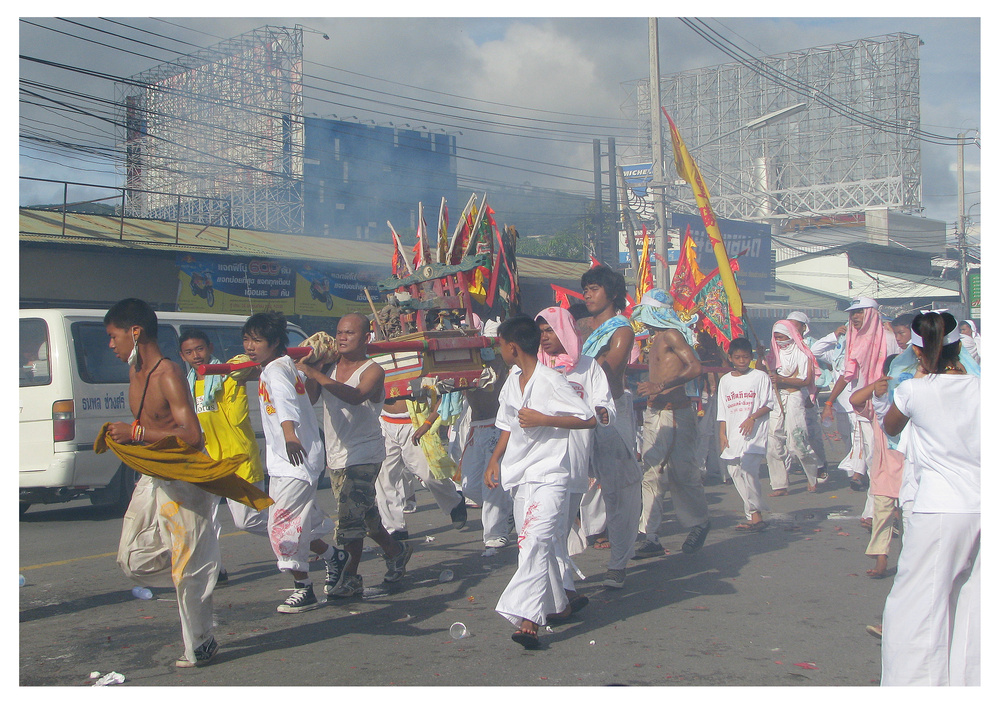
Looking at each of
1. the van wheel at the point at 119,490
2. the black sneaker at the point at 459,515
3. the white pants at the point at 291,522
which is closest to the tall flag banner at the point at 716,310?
the black sneaker at the point at 459,515

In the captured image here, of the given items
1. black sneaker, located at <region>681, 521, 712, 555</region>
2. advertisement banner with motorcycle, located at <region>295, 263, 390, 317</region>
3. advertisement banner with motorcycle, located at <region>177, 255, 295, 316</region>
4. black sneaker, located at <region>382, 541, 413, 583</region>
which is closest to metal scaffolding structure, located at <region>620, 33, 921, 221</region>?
advertisement banner with motorcycle, located at <region>295, 263, 390, 317</region>

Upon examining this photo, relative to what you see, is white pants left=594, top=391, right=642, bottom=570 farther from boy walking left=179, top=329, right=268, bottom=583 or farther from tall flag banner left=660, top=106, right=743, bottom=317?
tall flag banner left=660, top=106, right=743, bottom=317

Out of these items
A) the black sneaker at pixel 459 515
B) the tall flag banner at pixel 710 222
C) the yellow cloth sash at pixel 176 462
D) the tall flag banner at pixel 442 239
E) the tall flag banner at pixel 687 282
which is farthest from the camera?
the tall flag banner at pixel 687 282

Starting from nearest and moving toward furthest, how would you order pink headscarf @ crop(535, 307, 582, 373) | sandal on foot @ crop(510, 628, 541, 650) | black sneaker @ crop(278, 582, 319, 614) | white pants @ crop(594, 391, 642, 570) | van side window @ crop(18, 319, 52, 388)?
sandal on foot @ crop(510, 628, 541, 650) < pink headscarf @ crop(535, 307, 582, 373) < black sneaker @ crop(278, 582, 319, 614) < white pants @ crop(594, 391, 642, 570) < van side window @ crop(18, 319, 52, 388)

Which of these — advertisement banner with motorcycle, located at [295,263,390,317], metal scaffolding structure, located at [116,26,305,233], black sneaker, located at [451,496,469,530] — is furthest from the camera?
advertisement banner with motorcycle, located at [295,263,390,317]

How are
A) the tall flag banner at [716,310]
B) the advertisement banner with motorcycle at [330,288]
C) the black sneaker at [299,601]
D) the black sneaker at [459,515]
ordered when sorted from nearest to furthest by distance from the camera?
the black sneaker at [299,601] < the black sneaker at [459,515] < the tall flag banner at [716,310] < the advertisement banner with motorcycle at [330,288]

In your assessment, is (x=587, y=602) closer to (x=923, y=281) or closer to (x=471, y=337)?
(x=471, y=337)

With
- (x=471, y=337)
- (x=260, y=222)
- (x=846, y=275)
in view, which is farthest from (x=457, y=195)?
(x=846, y=275)

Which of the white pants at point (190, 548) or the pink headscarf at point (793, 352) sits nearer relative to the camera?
the white pants at point (190, 548)

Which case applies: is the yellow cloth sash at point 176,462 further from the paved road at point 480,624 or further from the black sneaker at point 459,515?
the black sneaker at point 459,515

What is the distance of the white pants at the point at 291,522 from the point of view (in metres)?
5.04

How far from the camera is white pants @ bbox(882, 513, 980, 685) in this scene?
3438mm

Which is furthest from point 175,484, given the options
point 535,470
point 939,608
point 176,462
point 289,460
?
point 939,608

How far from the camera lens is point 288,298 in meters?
16.9
